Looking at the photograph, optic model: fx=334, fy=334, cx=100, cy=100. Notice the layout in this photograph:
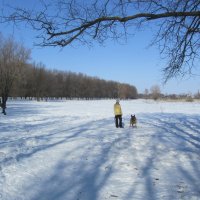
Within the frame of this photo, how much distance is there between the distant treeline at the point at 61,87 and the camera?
95.8 metres

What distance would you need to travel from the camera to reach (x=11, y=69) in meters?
33.8

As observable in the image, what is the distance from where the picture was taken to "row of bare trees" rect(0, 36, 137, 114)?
110ft

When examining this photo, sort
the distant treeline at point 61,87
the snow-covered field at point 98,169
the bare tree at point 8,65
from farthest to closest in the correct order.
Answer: the distant treeline at point 61,87
the bare tree at point 8,65
the snow-covered field at point 98,169

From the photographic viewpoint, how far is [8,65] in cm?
3419

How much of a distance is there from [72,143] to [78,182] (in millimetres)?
5074

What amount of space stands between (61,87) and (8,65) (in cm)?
9102

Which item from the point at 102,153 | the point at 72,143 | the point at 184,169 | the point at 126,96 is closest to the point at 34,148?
the point at 72,143

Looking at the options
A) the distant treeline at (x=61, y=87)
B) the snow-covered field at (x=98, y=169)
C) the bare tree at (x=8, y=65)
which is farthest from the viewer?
the distant treeline at (x=61, y=87)

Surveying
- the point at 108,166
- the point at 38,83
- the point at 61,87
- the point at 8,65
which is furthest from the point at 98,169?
the point at 61,87

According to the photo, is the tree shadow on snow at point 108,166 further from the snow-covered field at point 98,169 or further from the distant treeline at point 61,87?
the distant treeline at point 61,87

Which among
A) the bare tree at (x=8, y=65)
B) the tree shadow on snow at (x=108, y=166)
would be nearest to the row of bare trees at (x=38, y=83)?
the bare tree at (x=8, y=65)

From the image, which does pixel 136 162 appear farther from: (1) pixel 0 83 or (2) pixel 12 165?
(1) pixel 0 83

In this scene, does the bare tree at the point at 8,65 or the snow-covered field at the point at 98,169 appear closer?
the snow-covered field at the point at 98,169

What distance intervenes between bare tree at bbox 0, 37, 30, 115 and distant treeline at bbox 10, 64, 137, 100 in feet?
81.8
